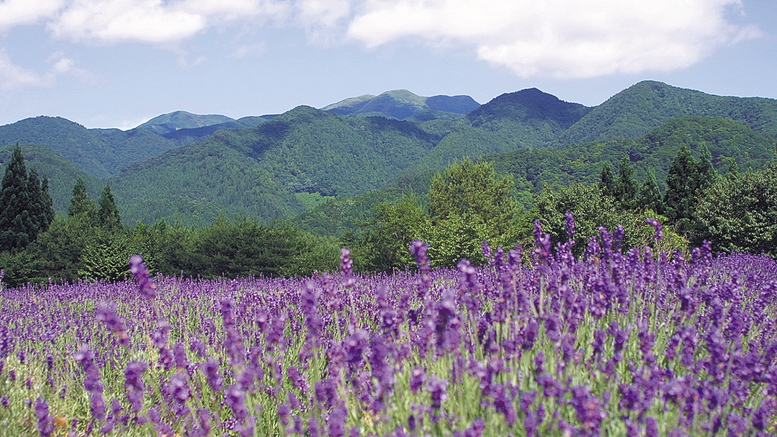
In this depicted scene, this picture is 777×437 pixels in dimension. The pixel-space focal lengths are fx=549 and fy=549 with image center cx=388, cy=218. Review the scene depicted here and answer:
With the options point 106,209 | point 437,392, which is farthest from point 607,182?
point 437,392

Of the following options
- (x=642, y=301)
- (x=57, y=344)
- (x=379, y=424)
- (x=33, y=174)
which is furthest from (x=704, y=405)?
(x=33, y=174)

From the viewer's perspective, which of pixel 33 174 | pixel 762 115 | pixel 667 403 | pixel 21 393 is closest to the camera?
pixel 667 403

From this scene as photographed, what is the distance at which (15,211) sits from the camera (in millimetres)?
25422

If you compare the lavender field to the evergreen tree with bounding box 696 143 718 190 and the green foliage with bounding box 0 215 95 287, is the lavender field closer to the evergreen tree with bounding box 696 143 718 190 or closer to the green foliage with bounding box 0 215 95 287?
the green foliage with bounding box 0 215 95 287

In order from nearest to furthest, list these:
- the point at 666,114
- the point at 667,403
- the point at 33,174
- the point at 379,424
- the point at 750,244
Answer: the point at 667,403 < the point at 379,424 < the point at 750,244 < the point at 33,174 < the point at 666,114

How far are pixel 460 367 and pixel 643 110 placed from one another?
17855 cm

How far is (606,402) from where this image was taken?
2.02m

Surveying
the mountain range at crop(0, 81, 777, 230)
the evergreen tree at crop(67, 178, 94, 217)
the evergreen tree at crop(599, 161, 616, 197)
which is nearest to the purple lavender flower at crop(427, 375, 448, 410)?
the evergreen tree at crop(67, 178, 94, 217)

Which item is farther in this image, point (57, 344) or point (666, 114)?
point (666, 114)

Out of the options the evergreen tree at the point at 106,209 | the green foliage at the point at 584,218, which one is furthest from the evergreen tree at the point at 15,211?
the green foliage at the point at 584,218

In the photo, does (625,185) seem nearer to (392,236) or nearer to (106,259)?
(392,236)

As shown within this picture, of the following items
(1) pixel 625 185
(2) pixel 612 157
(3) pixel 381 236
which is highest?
(2) pixel 612 157

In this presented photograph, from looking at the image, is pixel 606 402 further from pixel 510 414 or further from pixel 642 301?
pixel 642 301

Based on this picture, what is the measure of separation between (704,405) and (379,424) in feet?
4.04
